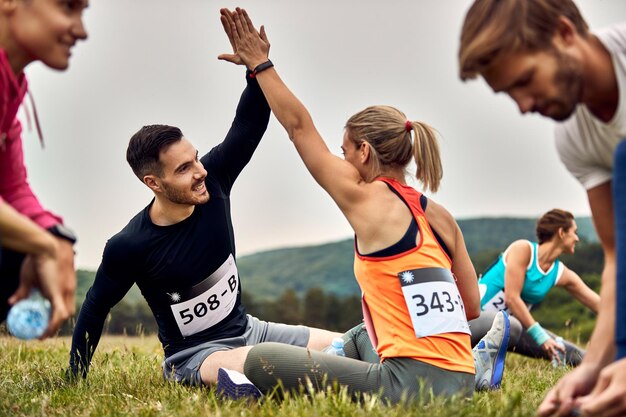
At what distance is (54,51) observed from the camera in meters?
2.85

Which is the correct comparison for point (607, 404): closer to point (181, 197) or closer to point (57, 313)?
point (57, 313)

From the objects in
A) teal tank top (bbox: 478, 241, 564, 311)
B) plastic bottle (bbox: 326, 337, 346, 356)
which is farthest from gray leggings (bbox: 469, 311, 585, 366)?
plastic bottle (bbox: 326, 337, 346, 356)

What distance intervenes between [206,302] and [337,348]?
901 mm

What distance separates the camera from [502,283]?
775 cm

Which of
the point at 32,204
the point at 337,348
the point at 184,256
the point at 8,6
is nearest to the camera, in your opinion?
the point at 8,6

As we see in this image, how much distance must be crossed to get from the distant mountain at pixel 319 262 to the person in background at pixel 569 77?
1973 inches

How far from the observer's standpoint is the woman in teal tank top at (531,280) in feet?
24.8

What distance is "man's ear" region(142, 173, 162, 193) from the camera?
5.26 meters

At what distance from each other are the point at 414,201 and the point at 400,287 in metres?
0.46

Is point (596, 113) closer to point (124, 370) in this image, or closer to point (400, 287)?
point (400, 287)

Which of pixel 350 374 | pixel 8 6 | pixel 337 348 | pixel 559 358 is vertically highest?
pixel 8 6

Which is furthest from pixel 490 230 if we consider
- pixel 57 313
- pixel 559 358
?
pixel 57 313

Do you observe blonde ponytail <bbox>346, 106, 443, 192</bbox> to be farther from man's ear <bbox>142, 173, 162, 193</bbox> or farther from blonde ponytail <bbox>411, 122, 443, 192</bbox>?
man's ear <bbox>142, 173, 162, 193</bbox>

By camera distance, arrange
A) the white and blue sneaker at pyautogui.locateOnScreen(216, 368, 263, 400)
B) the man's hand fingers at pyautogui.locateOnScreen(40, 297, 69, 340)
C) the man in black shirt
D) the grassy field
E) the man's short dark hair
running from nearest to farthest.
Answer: the man's hand fingers at pyautogui.locateOnScreen(40, 297, 69, 340)
the grassy field
the white and blue sneaker at pyautogui.locateOnScreen(216, 368, 263, 400)
the man in black shirt
the man's short dark hair
